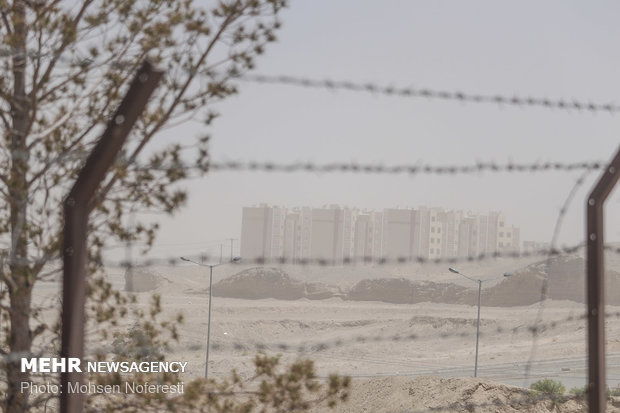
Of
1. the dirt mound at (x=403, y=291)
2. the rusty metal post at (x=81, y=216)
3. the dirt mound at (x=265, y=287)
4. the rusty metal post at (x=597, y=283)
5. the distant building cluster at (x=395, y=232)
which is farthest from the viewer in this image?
the dirt mound at (x=265, y=287)

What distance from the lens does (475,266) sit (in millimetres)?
110375

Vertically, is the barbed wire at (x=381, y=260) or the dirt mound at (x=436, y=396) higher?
the barbed wire at (x=381, y=260)

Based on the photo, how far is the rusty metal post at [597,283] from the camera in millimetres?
3416

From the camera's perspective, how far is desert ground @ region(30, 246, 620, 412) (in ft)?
159

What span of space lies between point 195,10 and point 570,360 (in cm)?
5295

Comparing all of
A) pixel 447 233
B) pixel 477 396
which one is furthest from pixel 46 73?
pixel 447 233

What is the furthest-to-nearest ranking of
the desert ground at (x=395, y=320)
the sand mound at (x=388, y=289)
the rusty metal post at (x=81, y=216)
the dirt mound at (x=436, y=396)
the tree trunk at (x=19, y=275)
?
the sand mound at (x=388, y=289) → the desert ground at (x=395, y=320) → the dirt mound at (x=436, y=396) → the tree trunk at (x=19, y=275) → the rusty metal post at (x=81, y=216)

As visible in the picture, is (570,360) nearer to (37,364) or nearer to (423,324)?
(423,324)

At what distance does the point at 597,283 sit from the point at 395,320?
78.6 m

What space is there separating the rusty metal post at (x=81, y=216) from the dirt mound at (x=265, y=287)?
9237 cm

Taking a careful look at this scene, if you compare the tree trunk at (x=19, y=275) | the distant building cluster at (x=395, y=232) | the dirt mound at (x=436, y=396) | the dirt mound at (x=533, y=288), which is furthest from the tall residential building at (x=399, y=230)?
the tree trunk at (x=19, y=275)

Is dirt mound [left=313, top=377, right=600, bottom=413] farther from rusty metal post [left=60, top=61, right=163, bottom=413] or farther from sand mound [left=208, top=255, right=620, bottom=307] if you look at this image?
sand mound [left=208, top=255, right=620, bottom=307]

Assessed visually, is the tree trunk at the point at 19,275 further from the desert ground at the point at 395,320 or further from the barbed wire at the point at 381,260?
the desert ground at the point at 395,320

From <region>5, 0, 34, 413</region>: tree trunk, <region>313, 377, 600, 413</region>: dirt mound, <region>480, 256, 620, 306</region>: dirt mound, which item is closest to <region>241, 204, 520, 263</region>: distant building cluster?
<region>480, 256, 620, 306</region>: dirt mound
